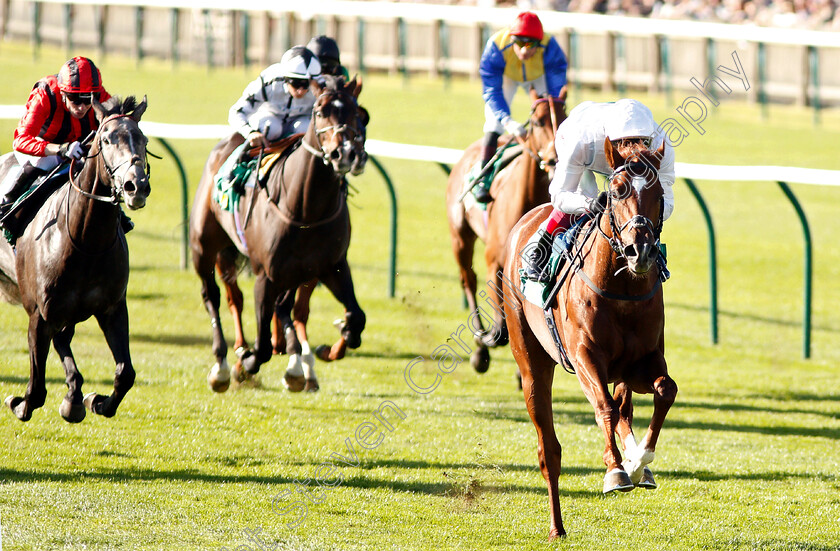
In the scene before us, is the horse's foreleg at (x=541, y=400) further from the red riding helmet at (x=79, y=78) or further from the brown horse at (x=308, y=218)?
the red riding helmet at (x=79, y=78)

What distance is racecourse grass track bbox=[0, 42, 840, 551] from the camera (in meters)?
5.36

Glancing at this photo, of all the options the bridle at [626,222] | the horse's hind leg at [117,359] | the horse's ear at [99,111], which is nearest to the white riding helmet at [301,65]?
the horse's ear at [99,111]

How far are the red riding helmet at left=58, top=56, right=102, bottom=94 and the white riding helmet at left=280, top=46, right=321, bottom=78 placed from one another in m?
1.60

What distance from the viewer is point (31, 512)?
17.3ft

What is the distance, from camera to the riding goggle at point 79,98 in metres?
5.87

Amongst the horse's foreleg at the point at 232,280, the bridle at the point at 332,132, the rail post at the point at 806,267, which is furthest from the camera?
the rail post at the point at 806,267

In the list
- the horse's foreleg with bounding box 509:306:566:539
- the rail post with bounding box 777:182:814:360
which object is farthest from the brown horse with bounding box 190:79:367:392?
the rail post with bounding box 777:182:814:360

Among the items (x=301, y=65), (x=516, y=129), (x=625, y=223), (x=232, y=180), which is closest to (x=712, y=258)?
(x=516, y=129)

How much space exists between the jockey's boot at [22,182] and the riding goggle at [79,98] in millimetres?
599

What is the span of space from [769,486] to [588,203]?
223 cm

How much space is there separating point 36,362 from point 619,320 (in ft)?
9.40

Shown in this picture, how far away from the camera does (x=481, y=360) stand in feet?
27.8

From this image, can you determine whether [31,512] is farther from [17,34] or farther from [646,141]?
[17,34]

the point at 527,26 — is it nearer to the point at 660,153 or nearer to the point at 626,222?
the point at 660,153
